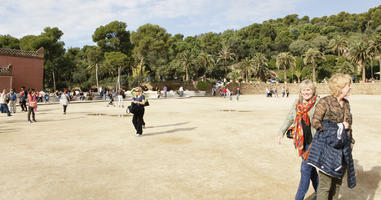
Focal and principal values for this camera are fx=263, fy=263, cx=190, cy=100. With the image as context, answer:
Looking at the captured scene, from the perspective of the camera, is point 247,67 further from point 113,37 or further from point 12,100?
point 12,100

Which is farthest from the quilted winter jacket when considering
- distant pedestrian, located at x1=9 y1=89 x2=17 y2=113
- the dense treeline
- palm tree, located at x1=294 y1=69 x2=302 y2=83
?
palm tree, located at x1=294 y1=69 x2=302 y2=83

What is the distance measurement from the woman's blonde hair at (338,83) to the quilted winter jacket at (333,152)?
32cm

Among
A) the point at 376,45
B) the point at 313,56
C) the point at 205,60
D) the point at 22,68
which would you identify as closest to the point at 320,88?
the point at 313,56

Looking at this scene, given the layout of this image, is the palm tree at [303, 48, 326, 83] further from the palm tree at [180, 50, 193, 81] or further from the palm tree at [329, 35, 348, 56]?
the palm tree at [180, 50, 193, 81]

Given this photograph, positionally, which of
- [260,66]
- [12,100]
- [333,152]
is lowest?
[333,152]

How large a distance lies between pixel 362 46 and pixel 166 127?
169 feet

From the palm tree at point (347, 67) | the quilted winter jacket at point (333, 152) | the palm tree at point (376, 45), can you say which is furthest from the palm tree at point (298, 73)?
the quilted winter jacket at point (333, 152)

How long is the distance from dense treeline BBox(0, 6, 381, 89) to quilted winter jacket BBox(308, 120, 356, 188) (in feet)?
146

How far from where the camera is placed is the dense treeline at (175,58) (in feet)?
159

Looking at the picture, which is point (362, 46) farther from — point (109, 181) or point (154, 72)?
point (109, 181)

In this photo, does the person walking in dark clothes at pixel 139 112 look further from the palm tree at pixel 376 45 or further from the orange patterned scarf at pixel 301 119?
the palm tree at pixel 376 45

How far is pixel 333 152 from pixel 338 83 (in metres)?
0.69

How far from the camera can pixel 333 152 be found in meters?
2.55

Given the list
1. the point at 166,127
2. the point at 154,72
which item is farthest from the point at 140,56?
the point at 166,127
